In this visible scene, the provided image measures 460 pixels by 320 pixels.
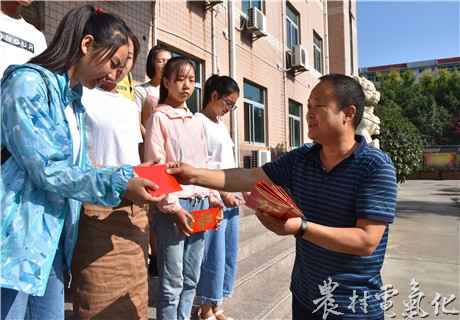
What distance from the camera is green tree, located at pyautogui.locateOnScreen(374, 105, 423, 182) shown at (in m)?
8.33

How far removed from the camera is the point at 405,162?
8.51 metres

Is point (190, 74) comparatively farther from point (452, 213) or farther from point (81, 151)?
point (452, 213)

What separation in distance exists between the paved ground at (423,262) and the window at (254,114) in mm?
3518

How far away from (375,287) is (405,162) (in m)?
7.94

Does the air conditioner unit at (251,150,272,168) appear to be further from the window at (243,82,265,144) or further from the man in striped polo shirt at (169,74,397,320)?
the man in striped polo shirt at (169,74,397,320)

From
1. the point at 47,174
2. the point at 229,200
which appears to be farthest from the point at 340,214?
the point at 229,200

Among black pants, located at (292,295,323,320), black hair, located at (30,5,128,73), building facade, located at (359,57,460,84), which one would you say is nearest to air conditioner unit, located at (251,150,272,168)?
black pants, located at (292,295,323,320)

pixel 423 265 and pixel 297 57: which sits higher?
pixel 297 57

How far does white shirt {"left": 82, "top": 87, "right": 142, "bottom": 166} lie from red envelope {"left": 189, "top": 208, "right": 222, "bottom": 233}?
1.51 feet

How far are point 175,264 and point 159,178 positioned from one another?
0.68 m

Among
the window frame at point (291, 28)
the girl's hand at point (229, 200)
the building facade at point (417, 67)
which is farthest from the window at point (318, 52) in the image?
the building facade at point (417, 67)

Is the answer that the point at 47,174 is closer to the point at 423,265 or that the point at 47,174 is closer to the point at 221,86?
the point at 221,86

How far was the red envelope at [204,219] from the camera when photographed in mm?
1973

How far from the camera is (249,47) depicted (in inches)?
312
